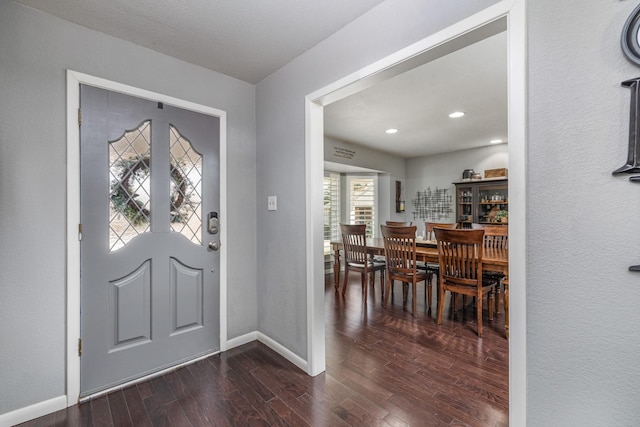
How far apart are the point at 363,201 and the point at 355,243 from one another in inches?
90.1

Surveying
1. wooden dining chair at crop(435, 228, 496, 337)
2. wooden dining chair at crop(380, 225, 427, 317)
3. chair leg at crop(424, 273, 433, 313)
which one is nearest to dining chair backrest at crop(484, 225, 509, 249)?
wooden dining chair at crop(435, 228, 496, 337)

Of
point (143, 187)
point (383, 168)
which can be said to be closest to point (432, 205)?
point (383, 168)

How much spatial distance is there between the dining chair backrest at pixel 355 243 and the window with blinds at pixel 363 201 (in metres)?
1.96

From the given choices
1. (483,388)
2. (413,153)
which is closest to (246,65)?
(483,388)

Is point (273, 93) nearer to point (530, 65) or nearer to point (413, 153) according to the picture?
point (530, 65)

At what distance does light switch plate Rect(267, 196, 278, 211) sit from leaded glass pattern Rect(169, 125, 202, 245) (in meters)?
0.56

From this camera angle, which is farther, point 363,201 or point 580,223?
point 363,201

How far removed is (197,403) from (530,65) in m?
2.46

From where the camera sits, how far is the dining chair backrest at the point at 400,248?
3191 millimetres

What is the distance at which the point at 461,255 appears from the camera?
9.29 ft

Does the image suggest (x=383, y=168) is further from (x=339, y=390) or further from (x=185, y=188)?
(x=339, y=390)

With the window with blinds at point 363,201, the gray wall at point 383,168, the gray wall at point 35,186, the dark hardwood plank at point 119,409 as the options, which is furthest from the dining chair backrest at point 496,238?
the gray wall at point 35,186

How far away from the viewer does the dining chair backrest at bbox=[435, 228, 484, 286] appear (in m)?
2.69

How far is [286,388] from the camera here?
1926 mm
